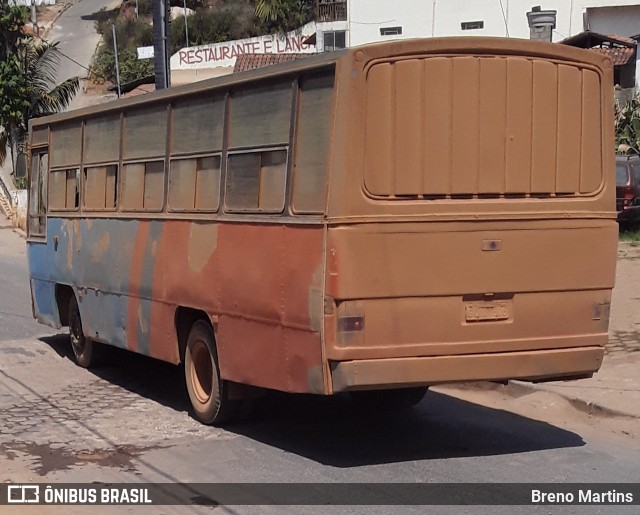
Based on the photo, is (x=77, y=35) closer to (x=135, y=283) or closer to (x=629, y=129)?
(x=629, y=129)

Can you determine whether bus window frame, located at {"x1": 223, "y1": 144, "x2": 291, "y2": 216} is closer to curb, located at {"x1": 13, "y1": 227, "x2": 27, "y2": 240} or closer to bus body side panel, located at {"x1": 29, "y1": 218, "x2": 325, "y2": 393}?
bus body side panel, located at {"x1": 29, "y1": 218, "x2": 325, "y2": 393}

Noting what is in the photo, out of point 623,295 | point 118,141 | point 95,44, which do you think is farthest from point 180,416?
point 95,44

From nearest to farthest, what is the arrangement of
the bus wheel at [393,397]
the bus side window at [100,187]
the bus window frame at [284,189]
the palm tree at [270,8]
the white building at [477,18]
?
the bus window frame at [284,189] → the bus wheel at [393,397] → the bus side window at [100,187] → the white building at [477,18] → the palm tree at [270,8]

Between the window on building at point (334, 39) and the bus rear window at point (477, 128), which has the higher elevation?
the window on building at point (334, 39)

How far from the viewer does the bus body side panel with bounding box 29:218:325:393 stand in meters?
8.07

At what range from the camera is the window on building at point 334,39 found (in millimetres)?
47031

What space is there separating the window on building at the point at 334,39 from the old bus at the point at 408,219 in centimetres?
3817

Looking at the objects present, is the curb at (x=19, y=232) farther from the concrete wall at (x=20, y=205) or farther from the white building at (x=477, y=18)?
the white building at (x=477, y=18)

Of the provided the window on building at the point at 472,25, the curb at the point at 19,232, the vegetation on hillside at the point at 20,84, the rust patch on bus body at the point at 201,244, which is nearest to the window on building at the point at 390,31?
the window on building at the point at 472,25

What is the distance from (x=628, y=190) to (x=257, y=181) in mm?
15777

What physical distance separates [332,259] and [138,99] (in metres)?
4.16

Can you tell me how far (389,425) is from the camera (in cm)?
986

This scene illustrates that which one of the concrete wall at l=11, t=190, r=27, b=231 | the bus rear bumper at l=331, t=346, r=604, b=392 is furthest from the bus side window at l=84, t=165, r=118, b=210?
the concrete wall at l=11, t=190, r=27, b=231

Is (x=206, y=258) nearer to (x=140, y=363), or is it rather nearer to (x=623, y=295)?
(x=140, y=363)
